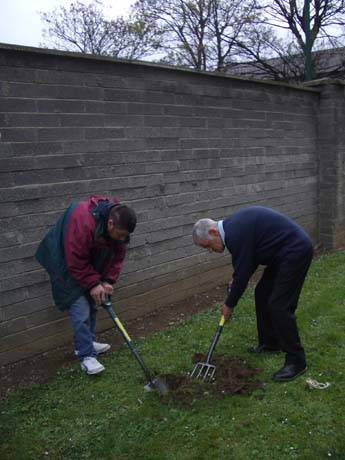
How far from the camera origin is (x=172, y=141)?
535cm

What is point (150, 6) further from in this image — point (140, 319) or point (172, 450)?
point (172, 450)

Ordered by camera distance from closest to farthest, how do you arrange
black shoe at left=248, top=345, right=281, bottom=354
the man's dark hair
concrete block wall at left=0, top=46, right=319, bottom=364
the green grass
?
the green grass < the man's dark hair < concrete block wall at left=0, top=46, right=319, bottom=364 < black shoe at left=248, top=345, right=281, bottom=354

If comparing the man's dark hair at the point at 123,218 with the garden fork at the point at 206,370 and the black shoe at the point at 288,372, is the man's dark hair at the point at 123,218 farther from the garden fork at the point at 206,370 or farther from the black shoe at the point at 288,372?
the black shoe at the point at 288,372

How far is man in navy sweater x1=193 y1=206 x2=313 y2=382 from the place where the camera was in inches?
139

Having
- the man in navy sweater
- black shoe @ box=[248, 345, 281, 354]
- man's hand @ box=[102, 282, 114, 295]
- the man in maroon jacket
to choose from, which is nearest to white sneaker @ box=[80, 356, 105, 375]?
the man in maroon jacket

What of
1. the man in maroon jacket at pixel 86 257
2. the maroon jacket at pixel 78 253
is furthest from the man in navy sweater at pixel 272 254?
the maroon jacket at pixel 78 253

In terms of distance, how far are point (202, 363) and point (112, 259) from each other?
1070 mm

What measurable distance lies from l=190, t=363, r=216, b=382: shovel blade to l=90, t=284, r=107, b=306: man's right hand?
885 millimetres

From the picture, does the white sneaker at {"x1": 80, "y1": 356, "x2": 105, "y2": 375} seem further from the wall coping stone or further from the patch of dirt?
the wall coping stone

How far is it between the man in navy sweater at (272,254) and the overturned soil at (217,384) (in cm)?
23

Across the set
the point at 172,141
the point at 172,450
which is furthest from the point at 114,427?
the point at 172,141

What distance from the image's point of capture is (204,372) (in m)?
3.75

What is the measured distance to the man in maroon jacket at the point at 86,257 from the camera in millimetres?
3600

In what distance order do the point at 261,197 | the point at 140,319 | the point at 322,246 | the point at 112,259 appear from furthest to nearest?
the point at 322,246
the point at 261,197
the point at 140,319
the point at 112,259
